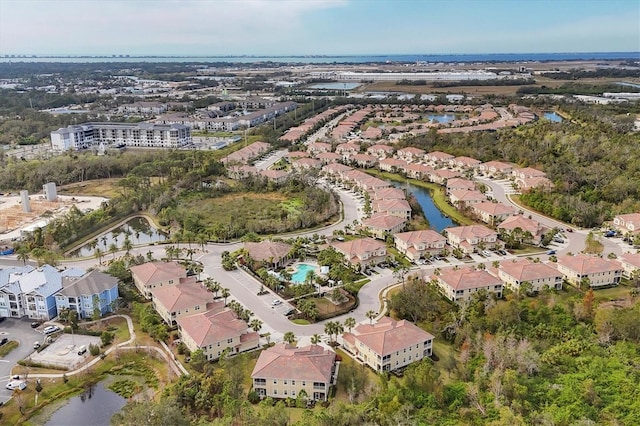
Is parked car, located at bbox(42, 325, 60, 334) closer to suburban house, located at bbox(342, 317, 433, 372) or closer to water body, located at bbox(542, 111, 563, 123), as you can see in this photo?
suburban house, located at bbox(342, 317, 433, 372)

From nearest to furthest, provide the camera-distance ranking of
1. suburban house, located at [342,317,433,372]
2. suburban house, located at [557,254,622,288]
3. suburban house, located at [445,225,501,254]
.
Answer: suburban house, located at [342,317,433,372], suburban house, located at [557,254,622,288], suburban house, located at [445,225,501,254]

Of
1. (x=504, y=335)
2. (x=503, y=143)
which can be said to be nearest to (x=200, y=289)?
(x=504, y=335)

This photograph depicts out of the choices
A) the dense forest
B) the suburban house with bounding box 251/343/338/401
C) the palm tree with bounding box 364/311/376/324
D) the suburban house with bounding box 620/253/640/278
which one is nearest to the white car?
the suburban house with bounding box 251/343/338/401

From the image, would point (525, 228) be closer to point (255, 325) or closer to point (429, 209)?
point (429, 209)

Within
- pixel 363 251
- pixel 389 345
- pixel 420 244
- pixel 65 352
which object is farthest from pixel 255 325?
pixel 420 244

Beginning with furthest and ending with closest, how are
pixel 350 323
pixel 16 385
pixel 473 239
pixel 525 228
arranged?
pixel 525 228, pixel 473 239, pixel 350 323, pixel 16 385

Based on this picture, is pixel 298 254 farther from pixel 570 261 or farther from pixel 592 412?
pixel 592 412

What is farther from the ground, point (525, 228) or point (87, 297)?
point (525, 228)
